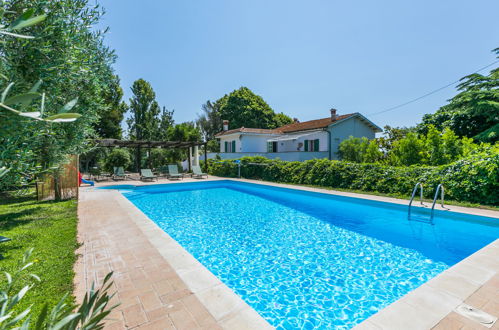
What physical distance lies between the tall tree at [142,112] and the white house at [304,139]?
961 centimetres

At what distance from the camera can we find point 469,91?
17.9 meters

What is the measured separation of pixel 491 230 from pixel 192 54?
722 inches

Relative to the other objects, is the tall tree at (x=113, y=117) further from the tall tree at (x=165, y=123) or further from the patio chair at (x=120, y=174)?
the patio chair at (x=120, y=174)

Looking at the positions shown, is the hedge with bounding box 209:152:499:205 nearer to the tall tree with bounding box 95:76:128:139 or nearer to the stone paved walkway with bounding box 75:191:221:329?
the stone paved walkway with bounding box 75:191:221:329

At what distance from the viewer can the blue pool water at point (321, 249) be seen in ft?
13.2

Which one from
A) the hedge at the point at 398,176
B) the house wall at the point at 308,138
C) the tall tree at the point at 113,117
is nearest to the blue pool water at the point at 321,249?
the hedge at the point at 398,176

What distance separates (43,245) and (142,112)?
93.9 ft

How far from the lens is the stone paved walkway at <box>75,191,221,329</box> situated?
9.17 feet

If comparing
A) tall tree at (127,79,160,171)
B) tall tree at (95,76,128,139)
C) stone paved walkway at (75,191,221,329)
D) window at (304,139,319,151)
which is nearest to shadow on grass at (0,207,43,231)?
stone paved walkway at (75,191,221,329)

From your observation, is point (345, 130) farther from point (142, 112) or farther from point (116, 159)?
point (142, 112)

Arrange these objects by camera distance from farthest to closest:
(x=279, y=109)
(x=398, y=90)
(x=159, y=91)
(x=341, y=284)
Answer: (x=279, y=109) < (x=159, y=91) < (x=398, y=90) < (x=341, y=284)

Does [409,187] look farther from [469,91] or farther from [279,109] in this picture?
[279,109]

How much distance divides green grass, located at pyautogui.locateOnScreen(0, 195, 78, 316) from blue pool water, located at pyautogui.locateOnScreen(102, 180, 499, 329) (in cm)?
254

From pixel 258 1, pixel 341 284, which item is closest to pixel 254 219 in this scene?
pixel 341 284
